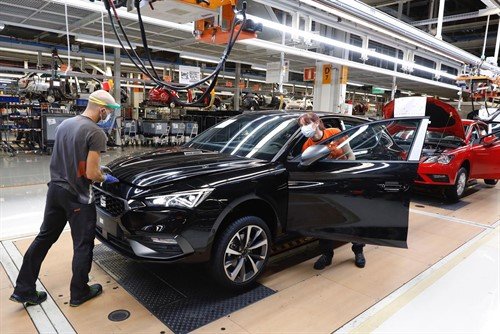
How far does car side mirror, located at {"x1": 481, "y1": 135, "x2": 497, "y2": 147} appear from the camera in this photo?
659 centimetres

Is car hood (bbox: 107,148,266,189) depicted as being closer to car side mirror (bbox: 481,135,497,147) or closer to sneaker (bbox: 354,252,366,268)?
sneaker (bbox: 354,252,366,268)

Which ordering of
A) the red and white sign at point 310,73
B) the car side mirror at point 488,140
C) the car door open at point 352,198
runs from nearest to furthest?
the car door open at point 352,198, the car side mirror at point 488,140, the red and white sign at point 310,73

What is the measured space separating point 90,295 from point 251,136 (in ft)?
6.43

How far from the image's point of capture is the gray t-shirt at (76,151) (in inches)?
93.5

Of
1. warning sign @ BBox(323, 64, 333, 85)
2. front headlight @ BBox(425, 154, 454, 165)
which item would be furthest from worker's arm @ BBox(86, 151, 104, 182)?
warning sign @ BBox(323, 64, 333, 85)

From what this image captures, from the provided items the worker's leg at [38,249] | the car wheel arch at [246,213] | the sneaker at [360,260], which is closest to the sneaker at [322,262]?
the sneaker at [360,260]

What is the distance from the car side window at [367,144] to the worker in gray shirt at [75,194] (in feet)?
6.15

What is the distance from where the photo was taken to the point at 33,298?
2523 mm

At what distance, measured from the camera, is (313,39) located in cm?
581

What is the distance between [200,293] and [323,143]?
1.66 meters

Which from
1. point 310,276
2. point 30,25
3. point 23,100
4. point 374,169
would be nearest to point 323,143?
point 374,169

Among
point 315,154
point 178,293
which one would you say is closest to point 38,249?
point 178,293

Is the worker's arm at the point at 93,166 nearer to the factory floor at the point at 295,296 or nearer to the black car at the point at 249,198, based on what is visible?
the black car at the point at 249,198

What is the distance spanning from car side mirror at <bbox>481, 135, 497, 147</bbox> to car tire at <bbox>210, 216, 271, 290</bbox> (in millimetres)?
5752
